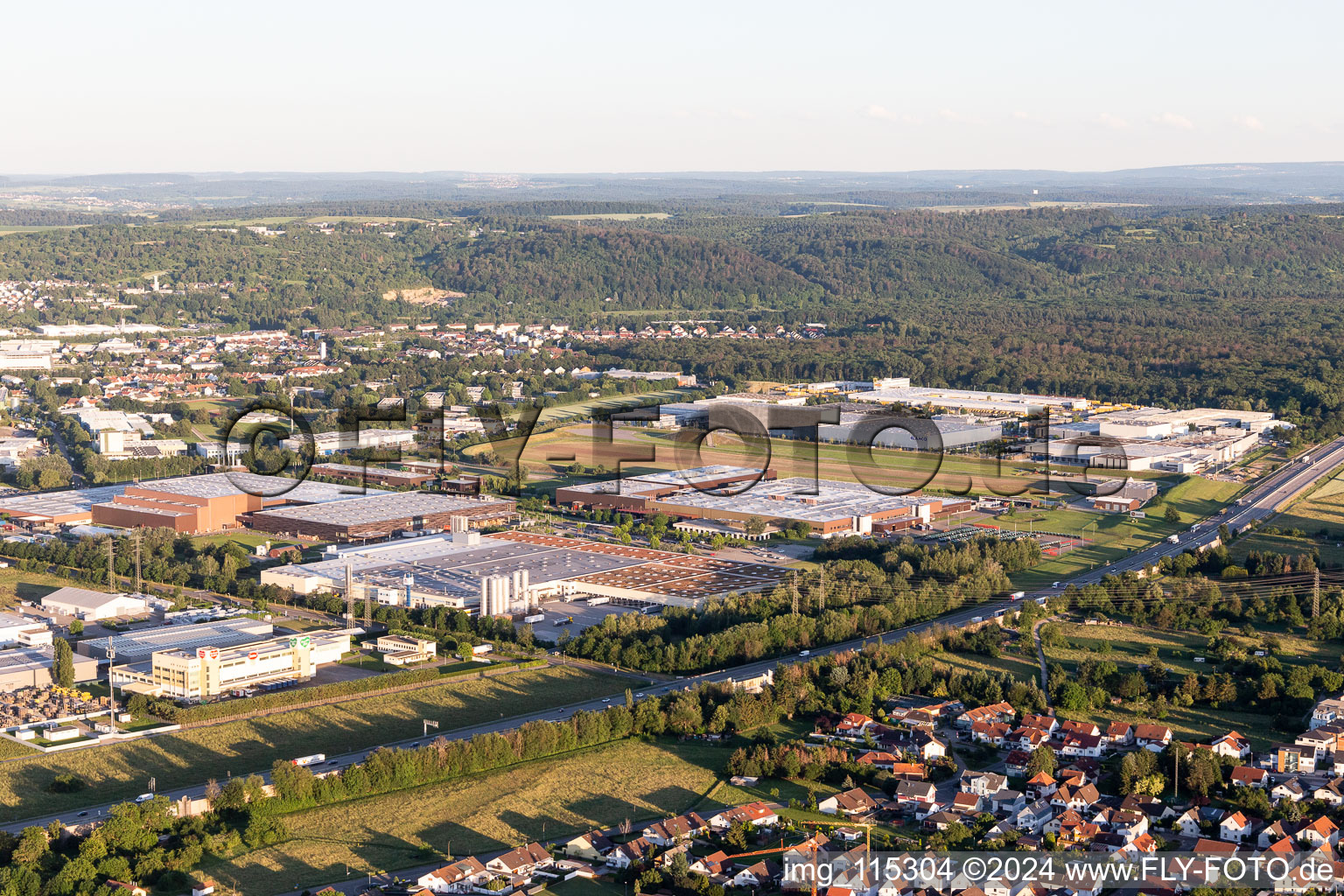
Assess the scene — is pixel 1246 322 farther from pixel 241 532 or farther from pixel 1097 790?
pixel 1097 790

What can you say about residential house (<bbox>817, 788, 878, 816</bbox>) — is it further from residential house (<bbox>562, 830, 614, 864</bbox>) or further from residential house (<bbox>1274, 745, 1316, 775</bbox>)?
residential house (<bbox>1274, 745, 1316, 775</bbox>)

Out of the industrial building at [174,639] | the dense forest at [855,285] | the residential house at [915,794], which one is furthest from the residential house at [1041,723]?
the dense forest at [855,285]

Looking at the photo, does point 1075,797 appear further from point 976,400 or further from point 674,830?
point 976,400

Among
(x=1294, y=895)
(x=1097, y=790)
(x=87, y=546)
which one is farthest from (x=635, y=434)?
(x=1294, y=895)

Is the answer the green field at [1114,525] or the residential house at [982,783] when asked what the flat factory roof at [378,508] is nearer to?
the green field at [1114,525]

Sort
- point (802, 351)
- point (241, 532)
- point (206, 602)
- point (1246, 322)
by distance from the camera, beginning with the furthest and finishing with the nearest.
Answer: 1. point (1246, 322)
2. point (802, 351)
3. point (241, 532)
4. point (206, 602)
